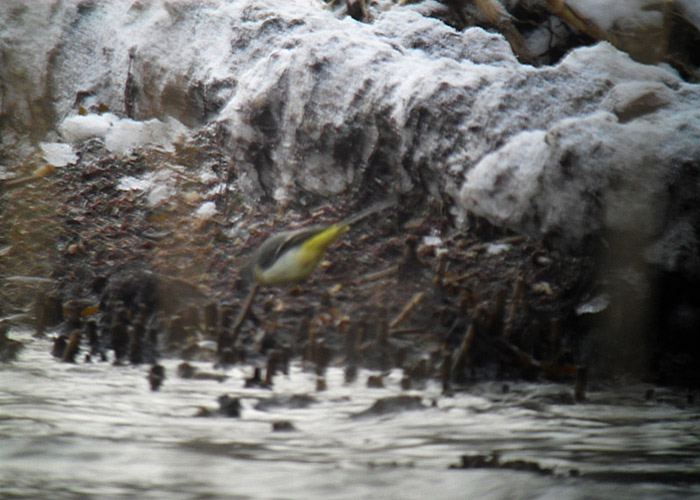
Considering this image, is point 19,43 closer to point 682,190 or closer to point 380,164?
point 380,164

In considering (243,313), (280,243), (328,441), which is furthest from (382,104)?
(328,441)

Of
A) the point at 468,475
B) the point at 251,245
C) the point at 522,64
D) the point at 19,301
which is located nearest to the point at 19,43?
the point at 19,301

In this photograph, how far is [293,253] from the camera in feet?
2.60

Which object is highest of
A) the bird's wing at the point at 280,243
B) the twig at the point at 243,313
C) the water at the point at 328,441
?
the bird's wing at the point at 280,243

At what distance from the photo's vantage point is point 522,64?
1.06 m

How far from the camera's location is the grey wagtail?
778 millimetres

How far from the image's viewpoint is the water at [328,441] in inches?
23.3

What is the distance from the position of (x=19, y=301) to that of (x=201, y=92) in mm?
425

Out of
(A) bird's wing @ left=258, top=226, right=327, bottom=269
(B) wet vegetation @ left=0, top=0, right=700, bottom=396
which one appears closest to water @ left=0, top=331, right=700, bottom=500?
(B) wet vegetation @ left=0, top=0, right=700, bottom=396

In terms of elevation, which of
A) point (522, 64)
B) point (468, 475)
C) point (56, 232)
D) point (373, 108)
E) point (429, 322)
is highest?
point (522, 64)

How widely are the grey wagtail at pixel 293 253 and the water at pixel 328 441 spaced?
0.12m

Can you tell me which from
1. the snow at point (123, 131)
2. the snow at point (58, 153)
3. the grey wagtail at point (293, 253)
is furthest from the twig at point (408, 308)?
the snow at point (58, 153)

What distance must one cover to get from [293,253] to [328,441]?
0.78 ft

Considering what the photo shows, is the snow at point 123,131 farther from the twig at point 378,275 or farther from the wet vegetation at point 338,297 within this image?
the twig at point 378,275
